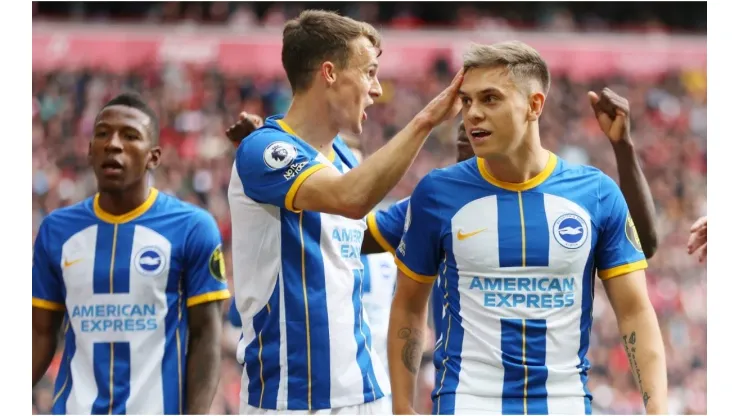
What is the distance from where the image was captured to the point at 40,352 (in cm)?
536

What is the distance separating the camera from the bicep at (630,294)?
413 centimetres

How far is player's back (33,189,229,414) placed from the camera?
5203mm

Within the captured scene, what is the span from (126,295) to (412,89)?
1406cm

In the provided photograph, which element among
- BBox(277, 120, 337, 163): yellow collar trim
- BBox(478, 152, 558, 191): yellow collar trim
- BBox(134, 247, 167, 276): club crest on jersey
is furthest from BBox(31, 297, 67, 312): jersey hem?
BBox(478, 152, 558, 191): yellow collar trim

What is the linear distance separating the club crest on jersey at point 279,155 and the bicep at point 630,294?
1.37 metres

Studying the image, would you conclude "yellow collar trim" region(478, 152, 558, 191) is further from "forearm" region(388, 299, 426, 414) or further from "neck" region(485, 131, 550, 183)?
"forearm" region(388, 299, 426, 414)

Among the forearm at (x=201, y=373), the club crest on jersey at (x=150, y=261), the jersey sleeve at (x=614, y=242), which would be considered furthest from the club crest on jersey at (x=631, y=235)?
the club crest on jersey at (x=150, y=261)

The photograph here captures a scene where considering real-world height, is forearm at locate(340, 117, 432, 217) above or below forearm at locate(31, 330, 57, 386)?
above

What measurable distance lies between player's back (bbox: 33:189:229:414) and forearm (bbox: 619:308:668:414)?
2.13 metres

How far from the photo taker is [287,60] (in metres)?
4.49

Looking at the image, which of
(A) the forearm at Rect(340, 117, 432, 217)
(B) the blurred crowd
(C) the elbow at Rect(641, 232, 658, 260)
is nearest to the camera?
(A) the forearm at Rect(340, 117, 432, 217)

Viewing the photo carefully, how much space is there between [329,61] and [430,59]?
572 inches

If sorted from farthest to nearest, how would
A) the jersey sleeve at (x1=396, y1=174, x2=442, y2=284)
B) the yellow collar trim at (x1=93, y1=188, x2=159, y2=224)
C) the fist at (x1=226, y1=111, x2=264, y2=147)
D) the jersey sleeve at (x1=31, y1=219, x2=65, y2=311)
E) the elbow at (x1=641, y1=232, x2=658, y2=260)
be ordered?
the yellow collar trim at (x1=93, y1=188, x2=159, y2=224), the jersey sleeve at (x1=31, y1=219, x2=65, y2=311), the fist at (x1=226, y1=111, x2=264, y2=147), the elbow at (x1=641, y1=232, x2=658, y2=260), the jersey sleeve at (x1=396, y1=174, x2=442, y2=284)

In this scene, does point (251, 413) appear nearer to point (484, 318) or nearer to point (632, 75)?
point (484, 318)
